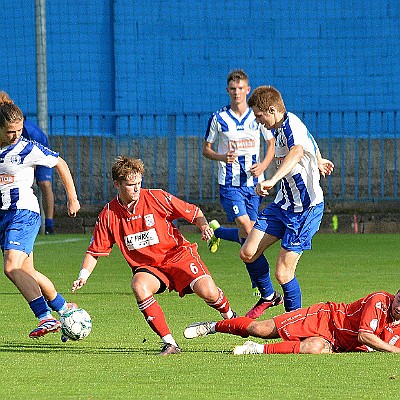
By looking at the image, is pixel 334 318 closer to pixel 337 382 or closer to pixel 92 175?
pixel 337 382

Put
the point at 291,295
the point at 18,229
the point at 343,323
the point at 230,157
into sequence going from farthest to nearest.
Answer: the point at 230,157 → the point at 291,295 → the point at 18,229 → the point at 343,323

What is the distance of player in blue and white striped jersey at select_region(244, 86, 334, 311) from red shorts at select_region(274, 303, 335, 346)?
1.34 m

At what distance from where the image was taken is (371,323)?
7105mm

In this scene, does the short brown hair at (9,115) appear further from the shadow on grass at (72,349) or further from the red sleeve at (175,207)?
the shadow on grass at (72,349)

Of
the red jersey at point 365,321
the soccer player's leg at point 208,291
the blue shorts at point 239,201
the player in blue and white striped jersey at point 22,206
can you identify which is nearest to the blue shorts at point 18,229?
the player in blue and white striped jersey at point 22,206

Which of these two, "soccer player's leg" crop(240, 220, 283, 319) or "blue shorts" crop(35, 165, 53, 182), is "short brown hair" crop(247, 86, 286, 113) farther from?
"blue shorts" crop(35, 165, 53, 182)

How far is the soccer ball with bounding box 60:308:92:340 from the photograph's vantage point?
7.84 metres

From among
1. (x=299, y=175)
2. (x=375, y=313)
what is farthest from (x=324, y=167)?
(x=375, y=313)

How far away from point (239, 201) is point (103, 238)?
451cm

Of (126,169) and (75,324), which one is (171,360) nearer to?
(75,324)

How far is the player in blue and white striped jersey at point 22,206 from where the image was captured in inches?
331

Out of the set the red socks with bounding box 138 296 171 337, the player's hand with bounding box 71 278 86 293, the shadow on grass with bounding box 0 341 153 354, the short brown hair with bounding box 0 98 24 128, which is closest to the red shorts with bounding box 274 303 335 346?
the red socks with bounding box 138 296 171 337

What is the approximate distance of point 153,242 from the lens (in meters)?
8.03

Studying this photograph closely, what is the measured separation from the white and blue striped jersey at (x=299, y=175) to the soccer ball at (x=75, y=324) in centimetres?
196
